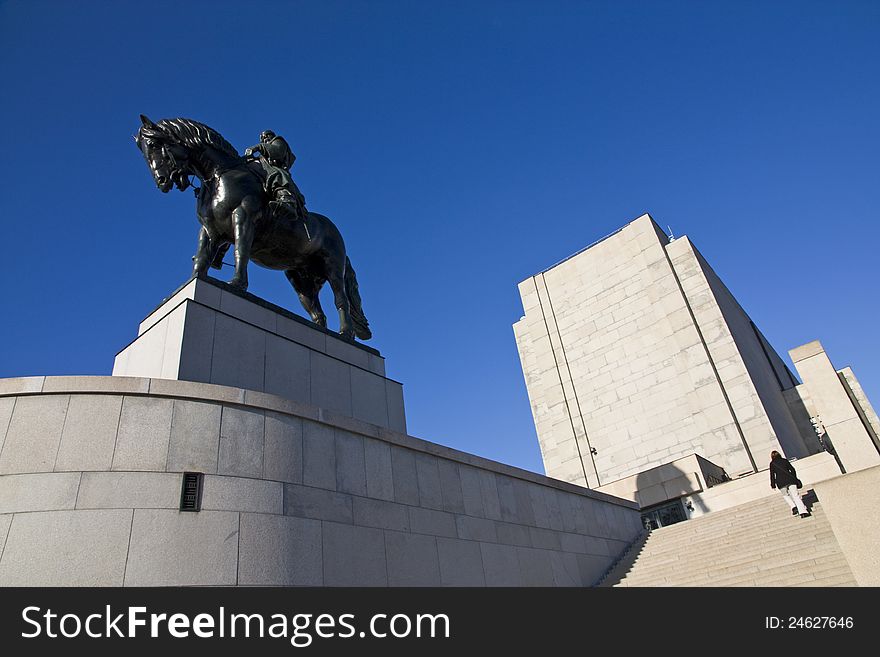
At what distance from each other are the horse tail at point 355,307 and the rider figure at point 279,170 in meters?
2.17

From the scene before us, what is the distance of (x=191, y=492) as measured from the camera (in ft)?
25.0

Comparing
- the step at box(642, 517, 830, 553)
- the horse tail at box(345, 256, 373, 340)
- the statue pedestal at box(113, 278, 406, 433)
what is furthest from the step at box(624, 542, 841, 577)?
the horse tail at box(345, 256, 373, 340)

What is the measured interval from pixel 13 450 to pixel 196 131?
24.4 ft

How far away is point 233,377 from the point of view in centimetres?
1062

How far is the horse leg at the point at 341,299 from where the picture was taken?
14367 millimetres

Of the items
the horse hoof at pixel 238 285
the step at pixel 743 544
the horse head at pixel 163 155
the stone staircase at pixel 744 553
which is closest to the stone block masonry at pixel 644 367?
the stone staircase at pixel 744 553

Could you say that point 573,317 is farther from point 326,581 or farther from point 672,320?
point 326,581

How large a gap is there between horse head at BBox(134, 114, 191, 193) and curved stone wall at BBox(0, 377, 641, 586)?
545 cm

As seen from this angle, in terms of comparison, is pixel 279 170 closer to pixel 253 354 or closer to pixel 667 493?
pixel 253 354

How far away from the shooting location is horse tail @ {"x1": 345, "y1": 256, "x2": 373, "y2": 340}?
14.9m

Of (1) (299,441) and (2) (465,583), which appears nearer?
(1) (299,441)

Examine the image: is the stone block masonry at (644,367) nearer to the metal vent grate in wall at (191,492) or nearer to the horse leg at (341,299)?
the horse leg at (341,299)
